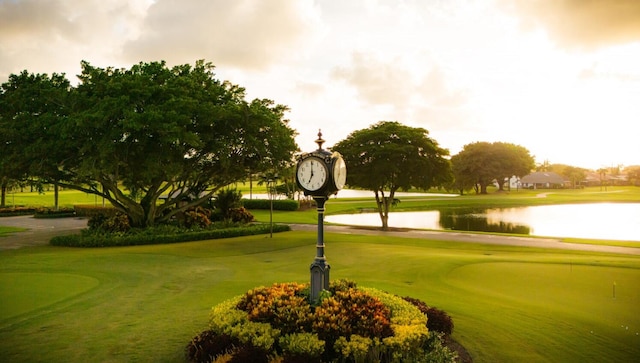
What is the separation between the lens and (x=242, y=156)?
92.9ft

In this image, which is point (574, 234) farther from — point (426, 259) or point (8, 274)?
point (8, 274)

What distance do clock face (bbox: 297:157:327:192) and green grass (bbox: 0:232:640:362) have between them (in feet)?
12.5

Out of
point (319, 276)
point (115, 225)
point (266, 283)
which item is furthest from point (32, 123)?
point (319, 276)

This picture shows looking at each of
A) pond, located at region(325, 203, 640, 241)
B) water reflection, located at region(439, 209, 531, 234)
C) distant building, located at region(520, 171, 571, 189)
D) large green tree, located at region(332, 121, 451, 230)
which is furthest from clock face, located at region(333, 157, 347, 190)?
distant building, located at region(520, 171, 571, 189)

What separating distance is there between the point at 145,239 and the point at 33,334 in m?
16.9

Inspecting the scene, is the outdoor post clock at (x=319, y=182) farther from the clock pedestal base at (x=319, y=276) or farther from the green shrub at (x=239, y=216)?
the green shrub at (x=239, y=216)

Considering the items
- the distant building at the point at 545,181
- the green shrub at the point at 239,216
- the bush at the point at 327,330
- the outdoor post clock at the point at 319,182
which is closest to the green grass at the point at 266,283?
the bush at the point at 327,330

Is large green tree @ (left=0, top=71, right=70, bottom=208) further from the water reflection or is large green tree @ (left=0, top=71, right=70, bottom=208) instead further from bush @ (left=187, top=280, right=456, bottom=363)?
the water reflection

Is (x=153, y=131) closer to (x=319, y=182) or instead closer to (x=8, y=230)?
(x=319, y=182)

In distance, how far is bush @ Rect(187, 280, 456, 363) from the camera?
6.78 meters

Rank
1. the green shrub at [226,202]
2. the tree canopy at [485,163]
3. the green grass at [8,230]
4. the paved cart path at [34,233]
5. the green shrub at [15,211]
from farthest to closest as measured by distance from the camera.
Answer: the tree canopy at [485,163] < the green shrub at [15,211] < the green shrub at [226,202] < the green grass at [8,230] < the paved cart path at [34,233]

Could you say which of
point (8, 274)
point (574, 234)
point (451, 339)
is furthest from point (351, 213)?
point (451, 339)

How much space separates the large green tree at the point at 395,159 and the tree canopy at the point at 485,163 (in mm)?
66037

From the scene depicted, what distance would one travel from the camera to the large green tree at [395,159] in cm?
3400
